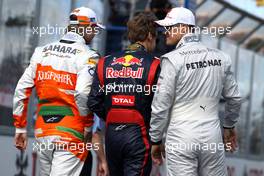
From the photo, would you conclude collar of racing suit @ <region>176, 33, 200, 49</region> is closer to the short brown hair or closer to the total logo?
the short brown hair

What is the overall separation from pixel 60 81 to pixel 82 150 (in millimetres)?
568

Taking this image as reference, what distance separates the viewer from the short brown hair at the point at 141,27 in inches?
261

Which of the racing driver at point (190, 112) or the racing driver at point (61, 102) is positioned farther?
the racing driver at point (61, 102)

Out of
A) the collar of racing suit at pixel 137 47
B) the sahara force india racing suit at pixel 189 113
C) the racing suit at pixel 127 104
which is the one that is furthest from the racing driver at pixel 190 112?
the collar of racing suit at pixel 137 47

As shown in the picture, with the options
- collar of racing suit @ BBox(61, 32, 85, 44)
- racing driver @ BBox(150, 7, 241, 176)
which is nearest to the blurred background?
collar of racing suit @ BBox(61, 32, 85, 44)

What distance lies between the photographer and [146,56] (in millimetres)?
6512

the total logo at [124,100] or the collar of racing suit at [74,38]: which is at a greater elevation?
the collar of racing suit at [74,38]

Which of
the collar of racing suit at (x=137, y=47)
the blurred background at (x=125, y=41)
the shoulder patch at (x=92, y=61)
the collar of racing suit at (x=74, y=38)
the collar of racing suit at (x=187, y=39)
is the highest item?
the collar of racing suit at (x=187, y=39)

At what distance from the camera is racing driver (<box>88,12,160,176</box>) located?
6422 mm

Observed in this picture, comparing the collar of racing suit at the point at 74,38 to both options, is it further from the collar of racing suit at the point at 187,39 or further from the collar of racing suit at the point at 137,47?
the collar of racing suit at the point at 187,39

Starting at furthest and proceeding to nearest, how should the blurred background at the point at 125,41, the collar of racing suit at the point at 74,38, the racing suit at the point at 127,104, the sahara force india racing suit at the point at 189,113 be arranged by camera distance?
the blurred background at the point at 125,41
the collar of racing suit at the point at 74,38
the racing suit at the point at 127,104
the sahara force india racing suit at the point at 189,113

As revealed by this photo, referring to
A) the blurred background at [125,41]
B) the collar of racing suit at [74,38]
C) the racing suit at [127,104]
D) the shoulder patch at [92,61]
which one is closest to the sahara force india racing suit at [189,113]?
the racing suit at [127,104]

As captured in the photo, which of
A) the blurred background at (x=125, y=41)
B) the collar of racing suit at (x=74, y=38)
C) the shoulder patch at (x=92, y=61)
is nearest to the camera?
the shoulder patch at (x=92, y=61)

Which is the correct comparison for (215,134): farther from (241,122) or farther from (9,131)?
(241,122)
